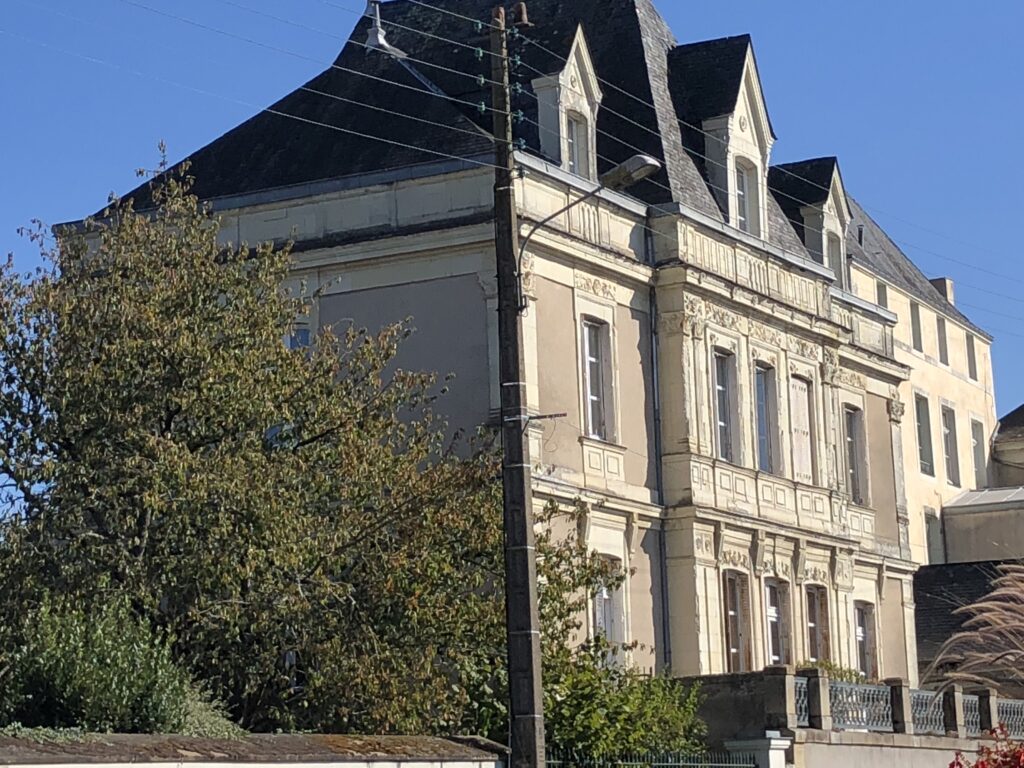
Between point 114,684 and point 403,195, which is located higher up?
point 403,195

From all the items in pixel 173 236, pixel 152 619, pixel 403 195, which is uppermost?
pixel 403 195

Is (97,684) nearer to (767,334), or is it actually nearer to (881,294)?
(767,334)

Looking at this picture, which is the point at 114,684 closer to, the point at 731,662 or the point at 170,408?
the point at 170,408

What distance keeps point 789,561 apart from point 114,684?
61.4 feet

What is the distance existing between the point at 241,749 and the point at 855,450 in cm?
2601

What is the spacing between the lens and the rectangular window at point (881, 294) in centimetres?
5422

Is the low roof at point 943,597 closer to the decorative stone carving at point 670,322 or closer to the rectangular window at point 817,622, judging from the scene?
the rectangular window at point 817,622

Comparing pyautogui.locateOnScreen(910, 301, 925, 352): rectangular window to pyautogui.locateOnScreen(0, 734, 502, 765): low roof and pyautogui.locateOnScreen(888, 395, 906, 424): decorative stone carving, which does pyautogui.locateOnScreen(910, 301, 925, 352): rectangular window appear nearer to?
pyautogui.locateOnScreen(888, 395, 906, 424): decorative stone carving

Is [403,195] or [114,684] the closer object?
[114,684]

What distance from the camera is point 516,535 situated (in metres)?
19.0

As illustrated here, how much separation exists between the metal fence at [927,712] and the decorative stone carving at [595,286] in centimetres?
781

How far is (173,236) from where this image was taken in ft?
86.3

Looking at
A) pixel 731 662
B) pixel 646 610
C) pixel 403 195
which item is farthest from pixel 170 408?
pixel 731 662

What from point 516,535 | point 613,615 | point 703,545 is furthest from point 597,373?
point 516,535
